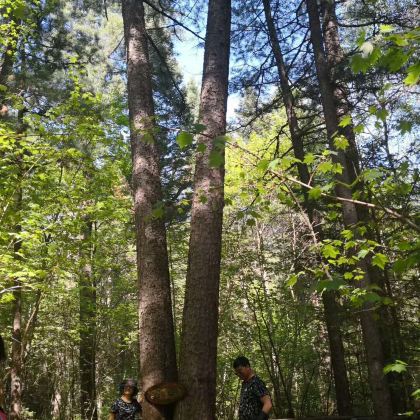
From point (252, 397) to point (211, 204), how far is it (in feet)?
6.59

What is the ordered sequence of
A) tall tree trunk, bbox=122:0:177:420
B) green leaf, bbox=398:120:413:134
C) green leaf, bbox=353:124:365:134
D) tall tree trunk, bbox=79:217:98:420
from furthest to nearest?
tall tree trunk, bbox=79:217:98:420
tall tree trunk, bbox=122:0:177:420
green leaf, bbox=353:124:365:134
green leaf, bbox=398:120:413:134

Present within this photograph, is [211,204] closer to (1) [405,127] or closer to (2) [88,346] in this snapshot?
(1) [405,127]

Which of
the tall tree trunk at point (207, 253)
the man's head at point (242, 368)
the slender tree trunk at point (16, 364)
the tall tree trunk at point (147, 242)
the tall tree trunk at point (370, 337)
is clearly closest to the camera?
the tall tree trunk at point (207, 253)

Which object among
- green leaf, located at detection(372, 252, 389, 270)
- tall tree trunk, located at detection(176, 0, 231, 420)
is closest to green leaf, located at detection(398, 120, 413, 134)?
green leaf, located at detection(372, 252, 389, 270)

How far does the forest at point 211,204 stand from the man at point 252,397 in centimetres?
69

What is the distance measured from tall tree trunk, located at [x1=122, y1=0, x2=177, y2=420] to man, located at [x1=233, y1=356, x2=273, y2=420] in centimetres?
80

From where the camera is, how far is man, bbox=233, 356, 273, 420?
4.13 m

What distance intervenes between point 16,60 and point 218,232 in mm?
9119

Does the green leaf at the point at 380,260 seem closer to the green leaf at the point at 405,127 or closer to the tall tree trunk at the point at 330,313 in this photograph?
the green leaf at the point at 405,127

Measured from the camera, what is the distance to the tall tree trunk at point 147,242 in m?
3.91

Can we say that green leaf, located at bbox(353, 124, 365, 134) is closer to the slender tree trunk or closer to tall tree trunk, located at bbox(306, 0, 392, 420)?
tall tree trunk, located at bbox(306, 0, 392, 420)

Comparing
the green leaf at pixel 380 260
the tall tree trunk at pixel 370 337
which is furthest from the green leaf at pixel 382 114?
the tall tree trunk at pixel 370 337

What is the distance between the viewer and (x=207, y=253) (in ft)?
13.4

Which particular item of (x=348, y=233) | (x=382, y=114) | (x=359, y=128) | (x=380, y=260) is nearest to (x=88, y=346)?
(x=348, y=233)
